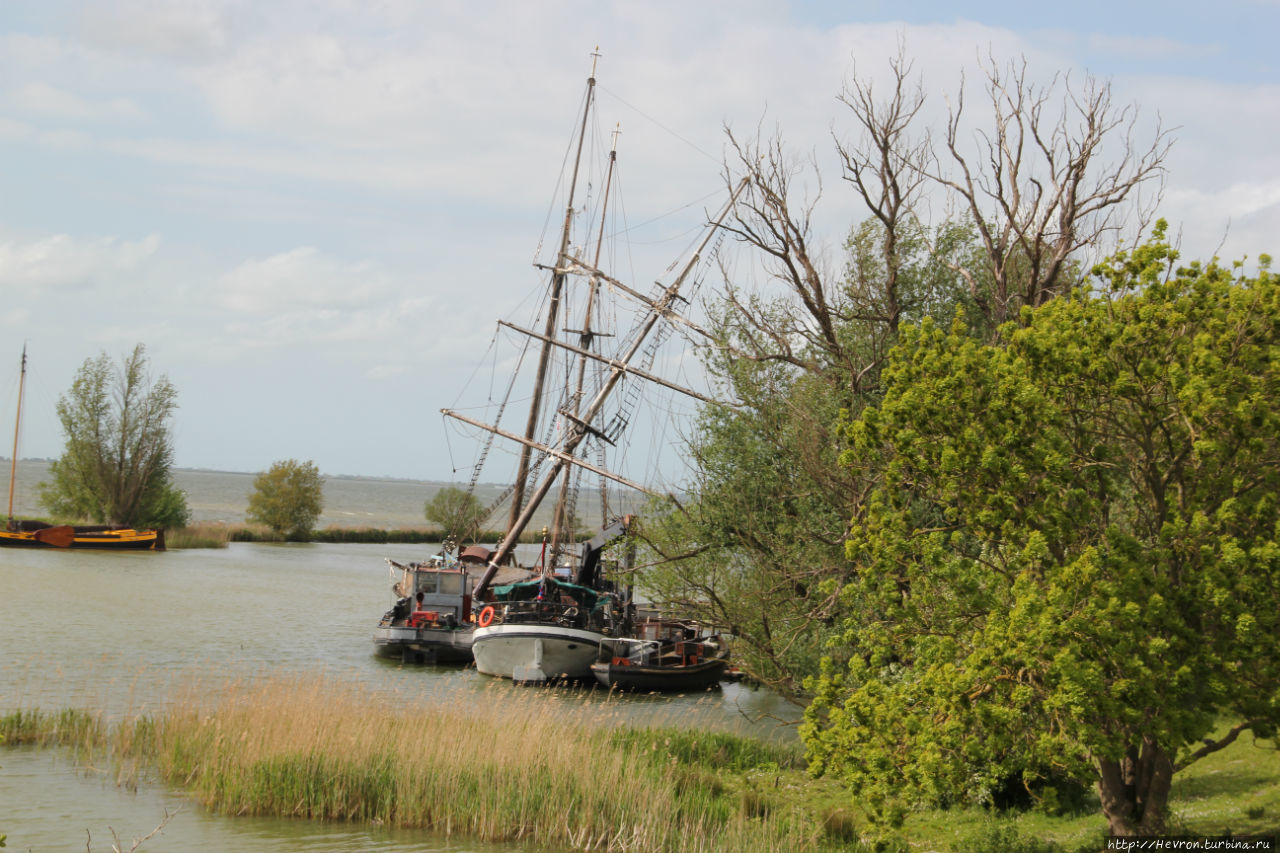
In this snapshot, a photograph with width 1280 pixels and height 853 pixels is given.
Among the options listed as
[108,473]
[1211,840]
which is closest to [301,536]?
[108,473]

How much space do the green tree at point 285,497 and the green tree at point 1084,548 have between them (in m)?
79.7

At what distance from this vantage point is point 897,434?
10742 millimetres

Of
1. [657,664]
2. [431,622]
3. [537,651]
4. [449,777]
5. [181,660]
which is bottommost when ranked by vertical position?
[657,664]

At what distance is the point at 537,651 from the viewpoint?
1254 inches

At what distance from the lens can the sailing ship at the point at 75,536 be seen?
61656mm

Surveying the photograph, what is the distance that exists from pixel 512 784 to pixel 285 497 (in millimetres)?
78039

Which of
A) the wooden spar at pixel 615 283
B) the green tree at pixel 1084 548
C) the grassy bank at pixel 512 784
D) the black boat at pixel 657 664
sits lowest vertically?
the black boat at pixel 657 664

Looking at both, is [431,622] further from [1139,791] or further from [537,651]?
[1139,791]

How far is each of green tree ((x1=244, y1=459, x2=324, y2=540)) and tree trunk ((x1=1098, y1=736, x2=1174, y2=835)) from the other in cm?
7999

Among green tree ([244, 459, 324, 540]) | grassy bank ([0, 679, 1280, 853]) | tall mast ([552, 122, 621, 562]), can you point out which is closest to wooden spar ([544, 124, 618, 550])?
tall mast ([552, 122, 621, 562])

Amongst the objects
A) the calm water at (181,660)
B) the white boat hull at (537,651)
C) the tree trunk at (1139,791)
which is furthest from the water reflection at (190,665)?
the tree trunk at (1139,791)

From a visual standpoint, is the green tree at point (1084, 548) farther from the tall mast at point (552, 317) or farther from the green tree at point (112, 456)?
the green tree at point (112, 456)

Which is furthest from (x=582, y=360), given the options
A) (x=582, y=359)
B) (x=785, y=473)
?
(x=785, y=473)

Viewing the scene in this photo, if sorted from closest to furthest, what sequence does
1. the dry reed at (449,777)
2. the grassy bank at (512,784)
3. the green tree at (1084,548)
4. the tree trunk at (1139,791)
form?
the green tree at (1084,548) < the tree trunk at (1139,791) < the grassy bank at (512,784) < the dry reed at (449,777)
